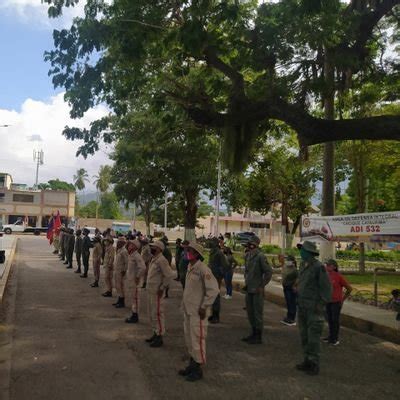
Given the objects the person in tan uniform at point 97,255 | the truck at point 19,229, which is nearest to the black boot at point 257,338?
the person in tan uniform at point 97,255

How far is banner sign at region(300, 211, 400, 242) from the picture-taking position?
12310 mm

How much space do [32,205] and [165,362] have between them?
2698 inches

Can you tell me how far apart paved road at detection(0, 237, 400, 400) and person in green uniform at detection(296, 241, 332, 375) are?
263 mm

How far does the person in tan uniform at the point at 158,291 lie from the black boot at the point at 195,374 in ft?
5.53

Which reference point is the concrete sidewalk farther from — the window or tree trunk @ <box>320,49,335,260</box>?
the window

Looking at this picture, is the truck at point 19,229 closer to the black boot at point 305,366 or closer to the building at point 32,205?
the building at point 32,205

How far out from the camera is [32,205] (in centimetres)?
7162

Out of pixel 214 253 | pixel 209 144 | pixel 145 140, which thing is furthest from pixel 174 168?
pixel 214 253

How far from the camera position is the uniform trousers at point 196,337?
6289mm

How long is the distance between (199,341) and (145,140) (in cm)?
1532

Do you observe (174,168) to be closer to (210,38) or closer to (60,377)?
(210,38)

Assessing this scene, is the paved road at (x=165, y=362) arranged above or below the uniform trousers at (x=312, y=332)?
below

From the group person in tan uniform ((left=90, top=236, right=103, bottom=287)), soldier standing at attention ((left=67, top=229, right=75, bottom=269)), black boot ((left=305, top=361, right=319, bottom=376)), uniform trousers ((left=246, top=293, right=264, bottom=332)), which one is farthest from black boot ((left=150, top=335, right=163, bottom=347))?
soldier standing at attention ((left=67, top=229, right=75, bottom=269))

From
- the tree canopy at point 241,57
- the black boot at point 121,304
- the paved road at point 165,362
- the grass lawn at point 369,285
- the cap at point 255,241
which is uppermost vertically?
the tree canopy at point 241,57
